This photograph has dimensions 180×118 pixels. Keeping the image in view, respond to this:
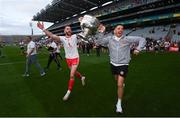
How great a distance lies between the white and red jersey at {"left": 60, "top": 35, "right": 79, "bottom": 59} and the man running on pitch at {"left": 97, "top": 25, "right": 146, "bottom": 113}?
4.72 feet

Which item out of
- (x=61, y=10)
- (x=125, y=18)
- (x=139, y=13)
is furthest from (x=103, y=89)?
(x=61, y=10)

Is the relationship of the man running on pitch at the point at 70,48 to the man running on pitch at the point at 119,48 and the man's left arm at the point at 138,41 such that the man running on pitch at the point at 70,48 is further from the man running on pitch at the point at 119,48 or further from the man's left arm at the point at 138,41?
the man's left arm at the point at 138,41

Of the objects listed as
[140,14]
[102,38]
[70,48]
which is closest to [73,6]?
[140,14]

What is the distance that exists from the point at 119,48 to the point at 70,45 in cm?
194

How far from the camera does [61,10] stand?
336 ft

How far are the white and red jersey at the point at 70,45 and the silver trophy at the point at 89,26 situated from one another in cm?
31

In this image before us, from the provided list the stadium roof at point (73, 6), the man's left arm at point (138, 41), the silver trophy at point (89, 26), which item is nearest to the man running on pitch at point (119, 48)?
the man's left arm at point (138, 41)

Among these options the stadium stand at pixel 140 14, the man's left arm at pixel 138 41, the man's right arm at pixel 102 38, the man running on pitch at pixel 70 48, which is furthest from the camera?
the stadium stand at pixel 140 14

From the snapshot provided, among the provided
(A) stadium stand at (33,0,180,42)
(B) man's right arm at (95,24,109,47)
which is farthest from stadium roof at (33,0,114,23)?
(B) man's right arm at (95,24,109,47)

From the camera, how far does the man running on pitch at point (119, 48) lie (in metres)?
6.93

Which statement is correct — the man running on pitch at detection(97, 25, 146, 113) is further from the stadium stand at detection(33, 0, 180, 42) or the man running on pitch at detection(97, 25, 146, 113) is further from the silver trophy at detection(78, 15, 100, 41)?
the stadium stand at detection(33, 0, 180, 42)

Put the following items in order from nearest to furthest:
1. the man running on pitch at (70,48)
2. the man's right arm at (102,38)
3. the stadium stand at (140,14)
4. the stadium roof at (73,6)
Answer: the man's right arm at (102,38) < the man running on pitch at (70,48) < the stadium stand at (140,14) < the stadium roof at (73,6)

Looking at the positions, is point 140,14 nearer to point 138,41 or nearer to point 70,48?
point 70,48

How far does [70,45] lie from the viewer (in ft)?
27.7
